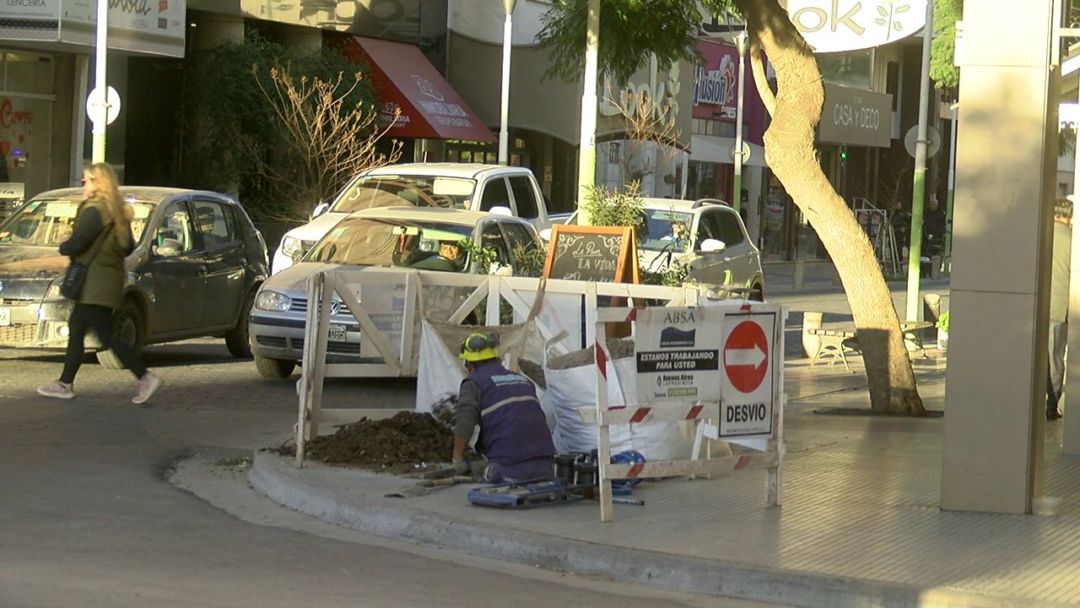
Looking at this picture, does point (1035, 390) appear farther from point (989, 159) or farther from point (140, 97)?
point (140, 97)

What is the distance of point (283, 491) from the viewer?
962 cm

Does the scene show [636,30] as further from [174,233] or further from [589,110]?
[174,233]

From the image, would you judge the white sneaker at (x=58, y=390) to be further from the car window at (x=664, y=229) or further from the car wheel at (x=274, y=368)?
the car window at (x=664, y=229)

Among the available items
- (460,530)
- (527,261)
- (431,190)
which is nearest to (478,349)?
(460,530)

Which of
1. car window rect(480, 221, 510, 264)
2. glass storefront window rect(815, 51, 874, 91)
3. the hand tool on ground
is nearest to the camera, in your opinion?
the hand tool on ground

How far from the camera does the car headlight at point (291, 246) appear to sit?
61.7 feet

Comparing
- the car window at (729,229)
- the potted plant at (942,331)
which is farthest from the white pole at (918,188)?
the car window at (729,229)

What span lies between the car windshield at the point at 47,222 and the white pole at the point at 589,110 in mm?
4481

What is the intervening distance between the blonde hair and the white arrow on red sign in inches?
224

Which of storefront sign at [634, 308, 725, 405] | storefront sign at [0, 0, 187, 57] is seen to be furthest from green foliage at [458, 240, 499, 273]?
storefront sign at [0, 0, 187, 57]

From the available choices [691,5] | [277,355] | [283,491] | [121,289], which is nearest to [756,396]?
[283,491]

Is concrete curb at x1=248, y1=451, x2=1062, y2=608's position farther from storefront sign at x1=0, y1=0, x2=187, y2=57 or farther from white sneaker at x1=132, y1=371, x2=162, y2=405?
storefront sign at x1=0, y1=0, x2=187, y2=57

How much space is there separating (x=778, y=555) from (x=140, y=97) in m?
22.1

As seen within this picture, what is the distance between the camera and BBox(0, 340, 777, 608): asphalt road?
7078mm
